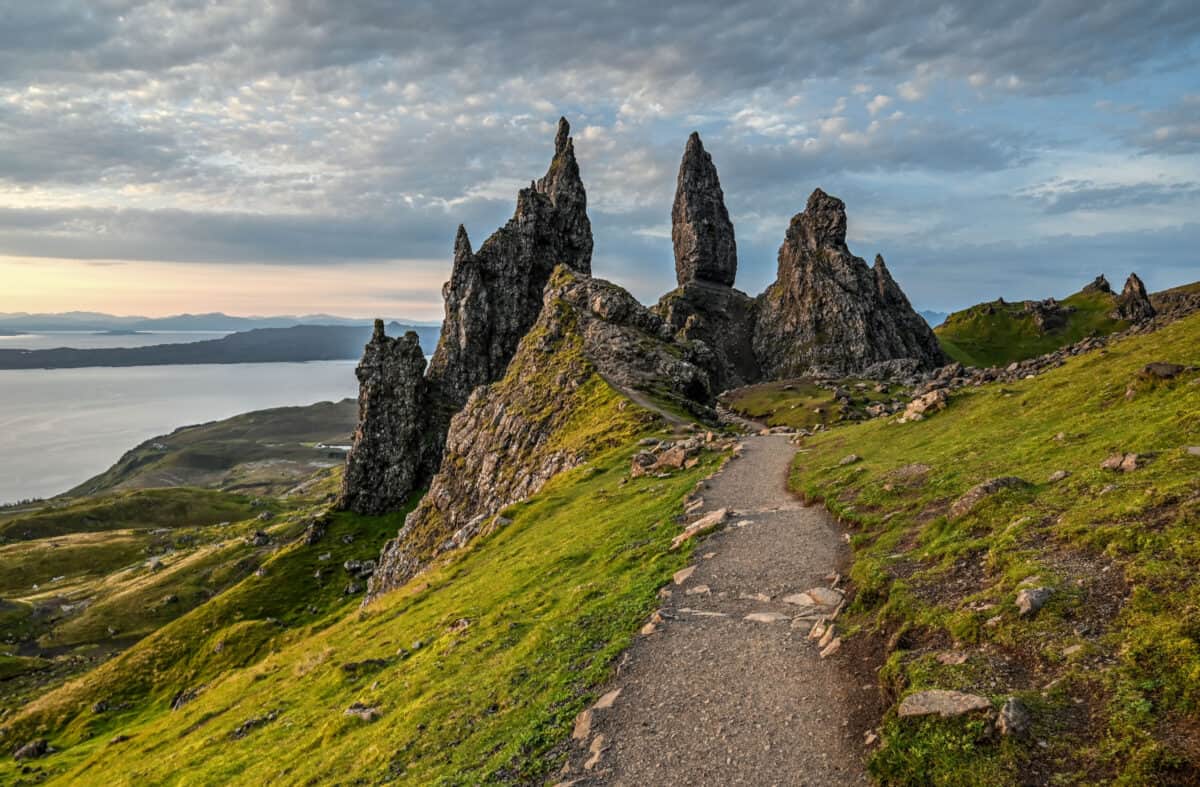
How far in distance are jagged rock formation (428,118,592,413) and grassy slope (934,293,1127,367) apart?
122523mm

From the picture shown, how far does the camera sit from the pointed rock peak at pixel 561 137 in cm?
16812

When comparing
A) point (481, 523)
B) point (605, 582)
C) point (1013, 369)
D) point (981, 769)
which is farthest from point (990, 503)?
point (1013, 369)

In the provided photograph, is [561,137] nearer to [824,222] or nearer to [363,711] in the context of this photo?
[824,222]

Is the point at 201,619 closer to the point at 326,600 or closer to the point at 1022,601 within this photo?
the point at 326,600

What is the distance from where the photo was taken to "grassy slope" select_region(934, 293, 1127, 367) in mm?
173000

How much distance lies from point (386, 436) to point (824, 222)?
143 metres

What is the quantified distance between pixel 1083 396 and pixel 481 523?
5004 centimetres

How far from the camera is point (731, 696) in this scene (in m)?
17.2

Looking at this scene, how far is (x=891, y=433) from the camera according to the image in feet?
152

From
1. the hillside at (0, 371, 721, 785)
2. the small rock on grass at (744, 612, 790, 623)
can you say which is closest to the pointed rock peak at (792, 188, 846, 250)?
the hillside at (0, 371, 721, 785)

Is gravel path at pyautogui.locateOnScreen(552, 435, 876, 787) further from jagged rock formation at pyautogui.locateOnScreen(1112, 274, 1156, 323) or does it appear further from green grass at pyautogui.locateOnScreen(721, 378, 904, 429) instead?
jagged rock formation at pyautogui.locateOnScreen(1112, 274, 1156, 323)

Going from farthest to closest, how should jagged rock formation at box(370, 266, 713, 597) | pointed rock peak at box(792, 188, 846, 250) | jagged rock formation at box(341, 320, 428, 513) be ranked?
pointed rock peak at box(792, 188, 846, 250) < jagged rock formation at box(341, 320, 428, 513) < jagged rock formation at box(370, 266, 713, 597)

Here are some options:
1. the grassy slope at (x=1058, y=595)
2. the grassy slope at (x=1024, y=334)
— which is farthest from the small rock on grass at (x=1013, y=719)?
the grassy slope at (x=1024, y=334)

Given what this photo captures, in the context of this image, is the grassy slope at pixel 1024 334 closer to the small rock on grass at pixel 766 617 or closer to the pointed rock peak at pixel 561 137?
the pointed rock peak at pixel 561 137
